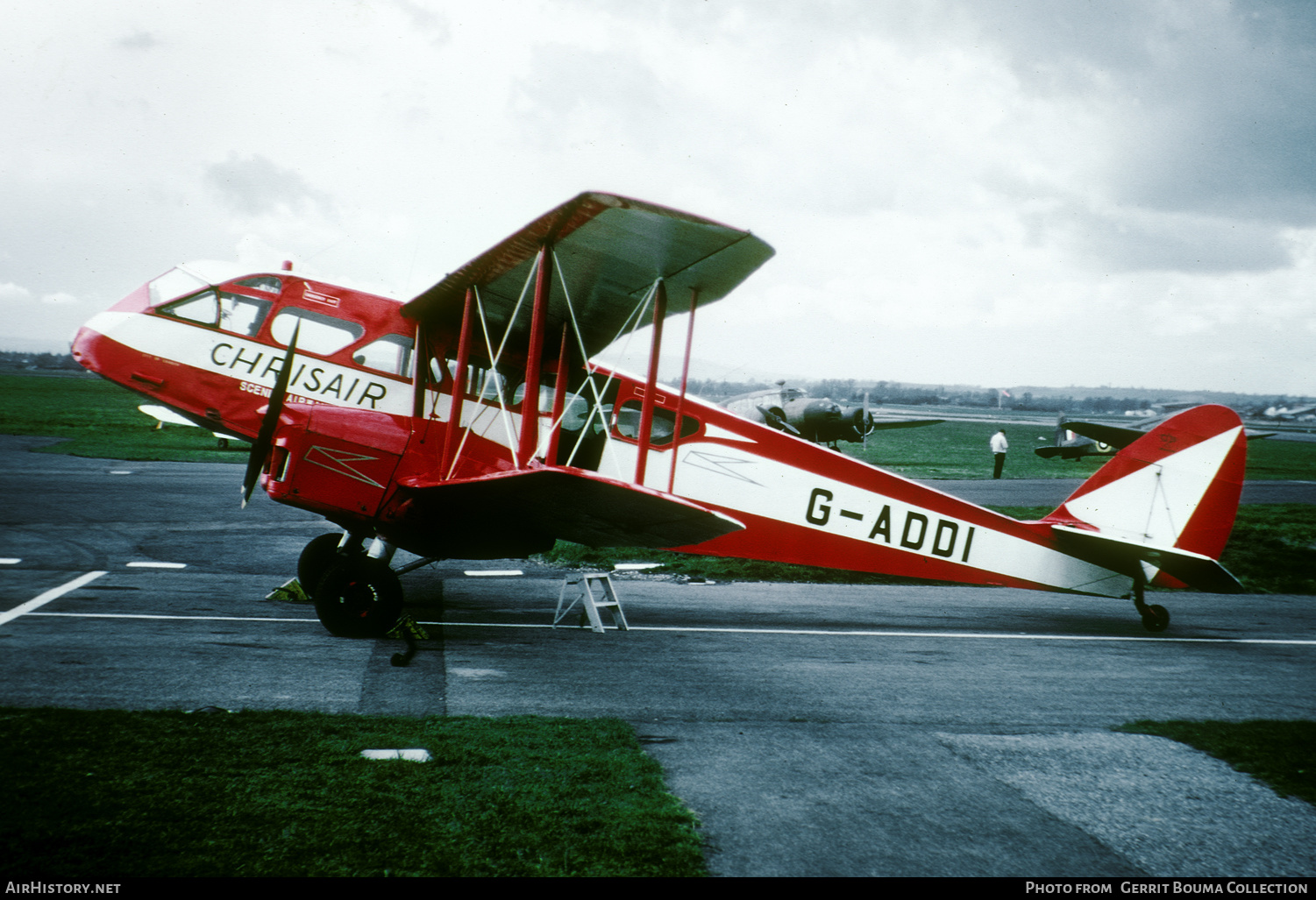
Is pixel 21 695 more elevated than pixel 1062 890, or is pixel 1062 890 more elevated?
pixel 1062 890

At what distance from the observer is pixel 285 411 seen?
641 cm

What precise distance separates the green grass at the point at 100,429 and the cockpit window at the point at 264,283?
178 inches

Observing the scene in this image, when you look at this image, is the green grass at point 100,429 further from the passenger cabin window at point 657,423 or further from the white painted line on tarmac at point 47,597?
the passenger cabin window at point 657,423

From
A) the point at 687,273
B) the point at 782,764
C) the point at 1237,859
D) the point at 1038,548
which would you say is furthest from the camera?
the point at 1038,548

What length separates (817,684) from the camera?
19.2 ft

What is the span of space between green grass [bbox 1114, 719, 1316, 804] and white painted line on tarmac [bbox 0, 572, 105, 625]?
26.8 ft

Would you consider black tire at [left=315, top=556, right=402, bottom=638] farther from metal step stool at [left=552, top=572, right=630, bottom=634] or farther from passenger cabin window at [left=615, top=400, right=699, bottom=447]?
passenger cabin window at [left=615, top=400, right=699, bottom=447]

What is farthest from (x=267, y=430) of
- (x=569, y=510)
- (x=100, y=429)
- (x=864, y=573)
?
(x=100, y=429)

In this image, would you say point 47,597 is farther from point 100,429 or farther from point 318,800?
point 100,429

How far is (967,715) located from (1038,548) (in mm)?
3606

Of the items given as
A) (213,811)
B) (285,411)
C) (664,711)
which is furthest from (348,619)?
(213,811)

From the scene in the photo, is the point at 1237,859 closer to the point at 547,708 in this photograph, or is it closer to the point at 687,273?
the point at 547,708

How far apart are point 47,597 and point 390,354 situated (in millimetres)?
3672

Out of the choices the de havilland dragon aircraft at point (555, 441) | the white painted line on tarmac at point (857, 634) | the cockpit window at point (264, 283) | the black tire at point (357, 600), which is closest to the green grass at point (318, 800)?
the de havilland dragon aircraft at point (555, 441)
